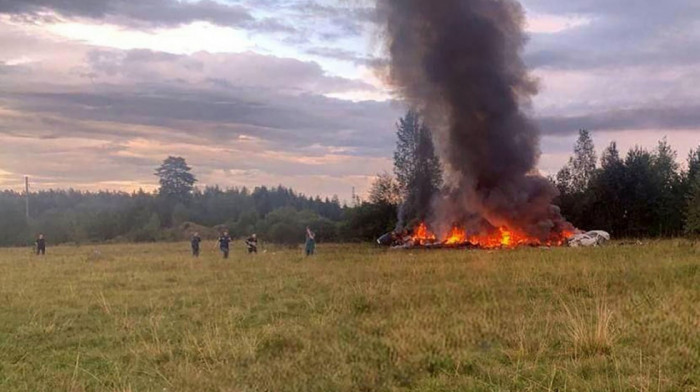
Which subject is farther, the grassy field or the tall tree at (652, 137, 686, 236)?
the tall tree at (652, 137, 686, 236)

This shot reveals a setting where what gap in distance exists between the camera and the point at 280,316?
12.2 metres

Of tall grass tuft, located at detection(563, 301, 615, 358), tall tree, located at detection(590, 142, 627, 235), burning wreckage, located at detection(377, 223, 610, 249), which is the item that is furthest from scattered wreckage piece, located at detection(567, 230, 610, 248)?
tall grass tuft, located at detection(563, 301, 615, 358)

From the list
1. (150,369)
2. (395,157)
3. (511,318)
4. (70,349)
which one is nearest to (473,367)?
(511,318)

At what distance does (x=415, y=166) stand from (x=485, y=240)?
70.9ft

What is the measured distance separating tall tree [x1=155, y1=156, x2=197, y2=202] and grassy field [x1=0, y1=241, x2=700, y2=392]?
10130 cm

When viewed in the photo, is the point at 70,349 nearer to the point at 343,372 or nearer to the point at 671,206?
the point at 343,372

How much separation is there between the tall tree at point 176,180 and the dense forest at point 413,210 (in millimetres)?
16229

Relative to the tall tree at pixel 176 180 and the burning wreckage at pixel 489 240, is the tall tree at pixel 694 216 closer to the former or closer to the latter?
the burning wreckage at pixel 489 240

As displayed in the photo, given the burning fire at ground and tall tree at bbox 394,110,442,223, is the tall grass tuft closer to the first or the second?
the burning fire at ground

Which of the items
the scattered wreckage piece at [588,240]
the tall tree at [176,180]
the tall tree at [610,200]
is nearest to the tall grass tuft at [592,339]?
the scattered wreckage piece at [588,240]

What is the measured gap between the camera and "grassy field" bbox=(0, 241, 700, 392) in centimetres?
719

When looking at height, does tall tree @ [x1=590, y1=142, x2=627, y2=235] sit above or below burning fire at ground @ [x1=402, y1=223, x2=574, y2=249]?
above

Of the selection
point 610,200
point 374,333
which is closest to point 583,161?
point 610,200

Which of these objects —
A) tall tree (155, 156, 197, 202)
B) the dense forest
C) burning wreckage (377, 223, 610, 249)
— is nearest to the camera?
burning wreckage (377, 223, 610, 249)
